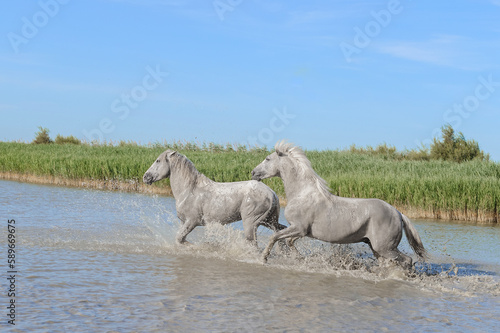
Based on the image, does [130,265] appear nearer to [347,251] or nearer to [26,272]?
[26,272]

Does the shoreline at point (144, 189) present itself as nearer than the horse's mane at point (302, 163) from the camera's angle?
No

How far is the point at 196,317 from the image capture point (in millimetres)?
5555

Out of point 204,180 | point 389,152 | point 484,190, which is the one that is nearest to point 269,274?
point 204,180

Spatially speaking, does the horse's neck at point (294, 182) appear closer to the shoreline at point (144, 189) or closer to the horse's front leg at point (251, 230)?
the horse's front leg at point (251, 230)

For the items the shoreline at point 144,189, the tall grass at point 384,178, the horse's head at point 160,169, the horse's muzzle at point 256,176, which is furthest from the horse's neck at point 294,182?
the shoreline at point 144,189

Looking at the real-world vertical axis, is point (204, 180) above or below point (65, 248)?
above

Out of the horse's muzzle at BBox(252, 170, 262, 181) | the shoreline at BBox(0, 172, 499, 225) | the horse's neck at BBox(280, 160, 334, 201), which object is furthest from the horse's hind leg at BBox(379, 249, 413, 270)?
the shoreline at BBox(0, 172, 499, 225)

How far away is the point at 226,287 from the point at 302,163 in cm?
246

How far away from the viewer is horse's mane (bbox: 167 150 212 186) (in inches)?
371

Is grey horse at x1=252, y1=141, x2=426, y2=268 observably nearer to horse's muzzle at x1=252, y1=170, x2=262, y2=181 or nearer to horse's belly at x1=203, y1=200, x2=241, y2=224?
horse's muzzle at x1=252, y1=170, x2=262, y2=181

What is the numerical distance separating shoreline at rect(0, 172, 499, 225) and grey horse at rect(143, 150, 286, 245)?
32.6 ft

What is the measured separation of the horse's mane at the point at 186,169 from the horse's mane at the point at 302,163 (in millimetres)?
1576

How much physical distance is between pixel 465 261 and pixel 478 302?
11.9 ft

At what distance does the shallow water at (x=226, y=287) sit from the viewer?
553 centimetres
